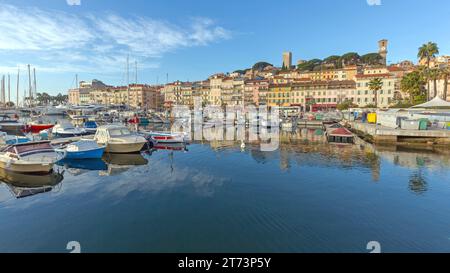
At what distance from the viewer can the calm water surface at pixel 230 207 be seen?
424 inches

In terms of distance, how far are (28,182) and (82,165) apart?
5537 millimetres

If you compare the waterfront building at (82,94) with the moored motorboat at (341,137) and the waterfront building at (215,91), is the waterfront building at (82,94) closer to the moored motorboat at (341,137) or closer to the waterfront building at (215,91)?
the waterfront building at (215,91)

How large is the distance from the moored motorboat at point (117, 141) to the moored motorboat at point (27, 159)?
8.29m

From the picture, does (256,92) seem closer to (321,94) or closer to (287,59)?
(321,94)

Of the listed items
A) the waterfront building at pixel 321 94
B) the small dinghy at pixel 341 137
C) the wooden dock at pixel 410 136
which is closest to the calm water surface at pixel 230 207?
the wooden dock at pixel 410 136

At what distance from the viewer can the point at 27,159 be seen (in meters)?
19.8

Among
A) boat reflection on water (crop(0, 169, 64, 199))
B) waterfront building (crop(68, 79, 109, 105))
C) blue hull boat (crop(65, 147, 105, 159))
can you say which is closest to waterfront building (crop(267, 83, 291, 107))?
blue hull boat (crop(65, 147, 105, 159))

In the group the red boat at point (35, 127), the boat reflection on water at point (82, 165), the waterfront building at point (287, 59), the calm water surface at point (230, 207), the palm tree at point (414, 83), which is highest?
the waterfront building at point (287, 59)

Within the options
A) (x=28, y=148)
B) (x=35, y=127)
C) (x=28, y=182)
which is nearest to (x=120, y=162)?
(x=28, y=148)

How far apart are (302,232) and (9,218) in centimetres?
1427

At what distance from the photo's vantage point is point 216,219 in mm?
12781

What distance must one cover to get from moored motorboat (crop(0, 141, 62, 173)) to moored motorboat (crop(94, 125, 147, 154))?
8.29 metres
